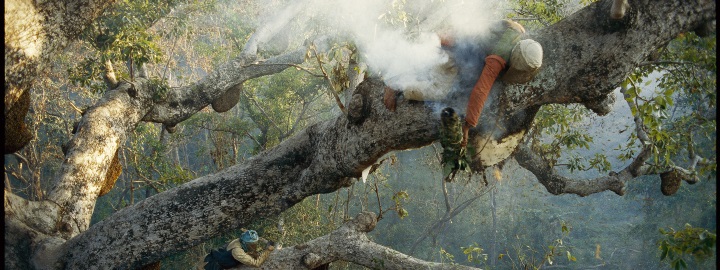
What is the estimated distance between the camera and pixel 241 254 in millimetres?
4191

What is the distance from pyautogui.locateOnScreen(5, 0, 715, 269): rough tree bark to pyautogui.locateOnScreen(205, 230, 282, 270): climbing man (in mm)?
540

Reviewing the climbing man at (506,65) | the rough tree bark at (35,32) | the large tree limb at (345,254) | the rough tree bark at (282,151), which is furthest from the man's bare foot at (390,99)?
the rough tree bark at (35,32)

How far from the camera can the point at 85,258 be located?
147 inches

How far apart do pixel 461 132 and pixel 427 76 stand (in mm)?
420

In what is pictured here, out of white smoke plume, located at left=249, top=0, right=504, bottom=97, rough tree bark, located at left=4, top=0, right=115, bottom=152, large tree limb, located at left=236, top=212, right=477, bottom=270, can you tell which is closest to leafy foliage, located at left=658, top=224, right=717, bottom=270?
white smoke plume, located at left=249, top=0, right=504, bottom=97

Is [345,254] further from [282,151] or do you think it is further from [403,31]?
[403,31]

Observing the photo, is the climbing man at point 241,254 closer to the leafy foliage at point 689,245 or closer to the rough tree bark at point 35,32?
the rough tree bark at point 35,32

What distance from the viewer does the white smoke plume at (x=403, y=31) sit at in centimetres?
304

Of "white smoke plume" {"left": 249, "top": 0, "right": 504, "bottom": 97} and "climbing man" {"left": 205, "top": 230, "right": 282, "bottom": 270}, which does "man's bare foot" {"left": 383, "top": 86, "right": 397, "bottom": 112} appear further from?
"climbing man" {"left": 205, "top": 230, "right": 282, "bottom": 270}

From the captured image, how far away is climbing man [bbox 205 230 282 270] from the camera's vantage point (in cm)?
418

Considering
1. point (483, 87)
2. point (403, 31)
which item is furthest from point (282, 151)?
point (483, 87)

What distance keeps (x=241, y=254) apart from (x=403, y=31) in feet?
7.10

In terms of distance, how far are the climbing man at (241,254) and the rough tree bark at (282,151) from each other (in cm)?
54

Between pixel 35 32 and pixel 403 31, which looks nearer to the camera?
pixel 35 32
